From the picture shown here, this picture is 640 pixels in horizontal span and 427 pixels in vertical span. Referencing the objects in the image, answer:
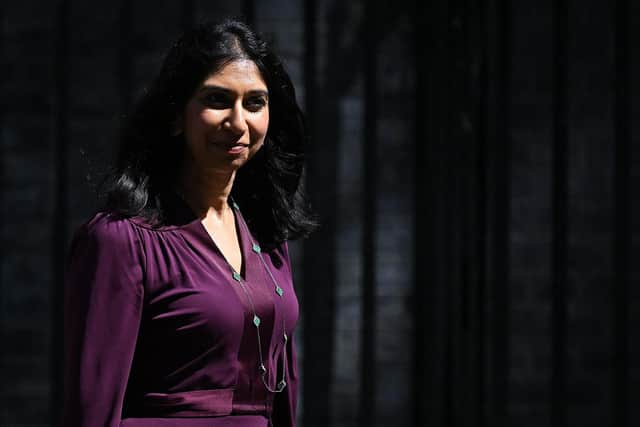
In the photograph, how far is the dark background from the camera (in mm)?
3498

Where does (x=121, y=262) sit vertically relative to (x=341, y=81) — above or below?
below

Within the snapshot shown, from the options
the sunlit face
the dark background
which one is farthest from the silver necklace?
the dark background

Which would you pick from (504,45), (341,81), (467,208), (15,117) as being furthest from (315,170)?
(15,117)

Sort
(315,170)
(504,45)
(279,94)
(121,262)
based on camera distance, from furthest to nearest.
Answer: (315,170) < (504,45) < (279,94) < (121,262)

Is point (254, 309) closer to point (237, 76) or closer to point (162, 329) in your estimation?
point (162, 329)

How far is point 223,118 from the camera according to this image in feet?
5.72

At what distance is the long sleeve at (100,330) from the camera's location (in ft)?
5.25

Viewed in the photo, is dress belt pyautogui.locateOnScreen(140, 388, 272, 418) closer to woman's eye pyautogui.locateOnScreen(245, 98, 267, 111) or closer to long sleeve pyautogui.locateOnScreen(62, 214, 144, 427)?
long sleeve pyautogui.locateOnScreen(62, 214, 144, 427)

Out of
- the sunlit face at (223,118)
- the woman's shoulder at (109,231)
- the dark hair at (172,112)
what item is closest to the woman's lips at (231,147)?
the sunlit face at (223,118)

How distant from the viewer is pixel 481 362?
11.1ft

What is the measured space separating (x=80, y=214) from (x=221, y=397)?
78.4 inches

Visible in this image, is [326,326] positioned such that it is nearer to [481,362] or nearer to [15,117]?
[481,362]

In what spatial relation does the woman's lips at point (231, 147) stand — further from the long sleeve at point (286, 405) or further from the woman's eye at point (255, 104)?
the long sleeve at point (286, 405)

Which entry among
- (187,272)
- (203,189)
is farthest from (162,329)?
(203,189)
